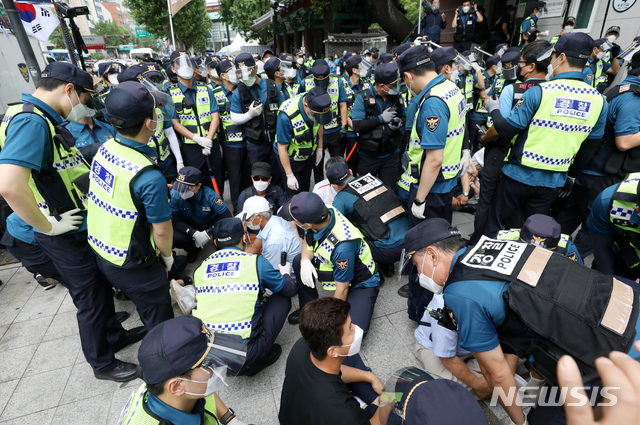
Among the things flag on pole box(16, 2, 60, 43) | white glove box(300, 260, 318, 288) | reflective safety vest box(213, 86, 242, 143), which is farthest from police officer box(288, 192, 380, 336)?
flag on pole box(16, 2, 60, 43)

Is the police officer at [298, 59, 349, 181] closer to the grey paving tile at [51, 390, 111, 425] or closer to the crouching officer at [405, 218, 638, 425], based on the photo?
the crouching officer at [405, 218, 638, 425]

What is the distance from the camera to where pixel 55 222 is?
6.77ft

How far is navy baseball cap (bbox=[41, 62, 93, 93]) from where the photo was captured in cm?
205

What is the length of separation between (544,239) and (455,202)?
2.45 meters

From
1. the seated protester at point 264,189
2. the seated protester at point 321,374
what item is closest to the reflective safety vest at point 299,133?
the seated protester at point 264,189

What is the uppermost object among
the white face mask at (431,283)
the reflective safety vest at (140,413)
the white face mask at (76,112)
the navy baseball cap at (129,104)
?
the navy baseball cap at (129,104)

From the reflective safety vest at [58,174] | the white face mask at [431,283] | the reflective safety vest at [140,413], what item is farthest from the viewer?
the reflective safety vest at [58,174]

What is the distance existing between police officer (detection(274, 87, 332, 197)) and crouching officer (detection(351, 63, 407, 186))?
0.56 meters

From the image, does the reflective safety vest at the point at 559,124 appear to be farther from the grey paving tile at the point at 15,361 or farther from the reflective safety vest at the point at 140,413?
the grey paving tile at the point at 15,361

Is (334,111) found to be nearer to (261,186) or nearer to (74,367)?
(261,186)

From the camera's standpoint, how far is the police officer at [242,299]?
86.1 inches

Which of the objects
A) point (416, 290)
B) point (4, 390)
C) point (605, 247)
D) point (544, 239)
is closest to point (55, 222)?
point (4, 390)

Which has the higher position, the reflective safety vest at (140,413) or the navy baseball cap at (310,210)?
the navy baseball cap at (310,210)

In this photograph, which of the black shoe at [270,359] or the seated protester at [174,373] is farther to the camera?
the black shoe at [270,359]
